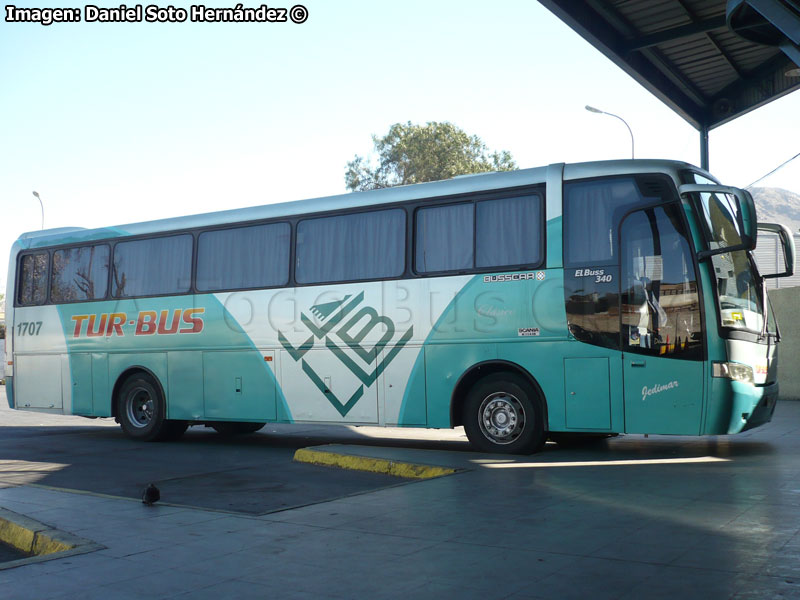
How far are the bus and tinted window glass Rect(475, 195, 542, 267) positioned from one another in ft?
0.06

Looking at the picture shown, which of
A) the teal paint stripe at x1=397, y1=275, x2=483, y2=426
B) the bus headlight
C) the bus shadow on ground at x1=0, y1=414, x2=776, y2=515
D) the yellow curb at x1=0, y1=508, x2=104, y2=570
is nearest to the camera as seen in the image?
the yellow curb at x1=0, y1=508, x2=104, y2=570

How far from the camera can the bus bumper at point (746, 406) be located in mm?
9875

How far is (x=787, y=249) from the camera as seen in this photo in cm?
1114

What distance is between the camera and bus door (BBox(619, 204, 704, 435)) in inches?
392

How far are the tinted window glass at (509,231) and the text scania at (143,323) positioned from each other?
5.11m

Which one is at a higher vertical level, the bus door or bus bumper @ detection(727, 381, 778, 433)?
the bus door

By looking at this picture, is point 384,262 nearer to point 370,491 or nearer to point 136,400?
point 370,491

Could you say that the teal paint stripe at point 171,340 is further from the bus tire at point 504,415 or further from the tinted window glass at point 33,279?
the bus tire at point 504,415

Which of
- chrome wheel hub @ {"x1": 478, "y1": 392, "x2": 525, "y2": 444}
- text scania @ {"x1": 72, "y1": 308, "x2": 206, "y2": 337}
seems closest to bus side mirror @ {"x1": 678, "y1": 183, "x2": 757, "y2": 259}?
chrome wheel hub @ {"x1": 478, "y1": 392, "x2": 525, "y2": 444}

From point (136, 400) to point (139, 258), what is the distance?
2482mm

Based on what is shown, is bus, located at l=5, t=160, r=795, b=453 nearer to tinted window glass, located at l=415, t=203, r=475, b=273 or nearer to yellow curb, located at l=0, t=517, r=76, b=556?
tinted window glass, located at l=415, t=203, r=475, b=273

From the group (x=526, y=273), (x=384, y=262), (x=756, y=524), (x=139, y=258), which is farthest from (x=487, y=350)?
(x=139, y=258)

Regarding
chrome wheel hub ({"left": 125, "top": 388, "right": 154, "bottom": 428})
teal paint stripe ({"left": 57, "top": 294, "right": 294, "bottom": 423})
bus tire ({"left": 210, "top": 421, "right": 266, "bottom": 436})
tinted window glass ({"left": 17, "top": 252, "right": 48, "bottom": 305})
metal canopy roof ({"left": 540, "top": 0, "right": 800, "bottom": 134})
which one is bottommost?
bus tire ({"left": 210, "top": 421, "right": 266, "bottom": 436})

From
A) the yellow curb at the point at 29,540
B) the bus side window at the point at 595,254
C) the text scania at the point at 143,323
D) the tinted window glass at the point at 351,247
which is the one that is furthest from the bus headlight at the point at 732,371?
the text scania at the point at 143,323
